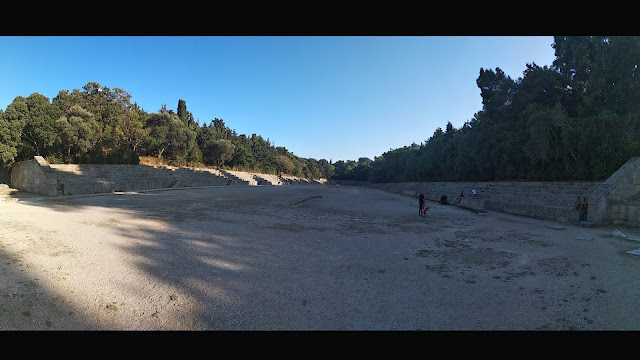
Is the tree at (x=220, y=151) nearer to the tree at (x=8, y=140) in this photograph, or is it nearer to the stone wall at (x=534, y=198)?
the tree at (x=8, y=140)

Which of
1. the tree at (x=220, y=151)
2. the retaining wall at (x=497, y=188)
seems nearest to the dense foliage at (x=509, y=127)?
the retaining wall at (x=497, y=188)

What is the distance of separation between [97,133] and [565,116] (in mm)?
A: 39417

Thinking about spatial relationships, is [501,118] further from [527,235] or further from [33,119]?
[33,119]

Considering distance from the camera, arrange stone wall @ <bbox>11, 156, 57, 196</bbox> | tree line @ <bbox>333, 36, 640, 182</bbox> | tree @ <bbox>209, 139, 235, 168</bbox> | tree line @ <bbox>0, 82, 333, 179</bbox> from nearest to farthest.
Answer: tree line @ <bbox>333, 36, 640, 182</bbox>, stone wall @ <bbox>11, 156, 57, 196</bbox>, tree line @ <bbox>0, 82, 333, 179</bbox>, tree @ <bbox>209, 139, 235, 168</bbox>

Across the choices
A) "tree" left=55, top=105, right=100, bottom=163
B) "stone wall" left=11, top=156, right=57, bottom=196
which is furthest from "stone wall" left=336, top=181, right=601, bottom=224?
"tree" left=55, top=105, right=100, bottom=163

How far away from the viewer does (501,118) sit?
22.9 m

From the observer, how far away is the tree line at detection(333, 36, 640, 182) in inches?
540

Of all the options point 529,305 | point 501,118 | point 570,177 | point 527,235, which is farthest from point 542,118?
point 529,305

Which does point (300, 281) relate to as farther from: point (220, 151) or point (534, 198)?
point (220, 151)

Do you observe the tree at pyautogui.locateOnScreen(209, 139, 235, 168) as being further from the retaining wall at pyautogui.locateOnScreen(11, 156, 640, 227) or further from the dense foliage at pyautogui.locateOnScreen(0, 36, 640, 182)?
the retaining wall at pyautogui.locateOnScreen(11, 156, 640, 227)

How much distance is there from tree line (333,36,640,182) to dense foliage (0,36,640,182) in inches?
2.1

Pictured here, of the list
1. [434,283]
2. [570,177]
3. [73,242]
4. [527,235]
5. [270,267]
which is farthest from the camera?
[570,177]

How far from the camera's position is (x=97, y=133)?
88.5 feet
